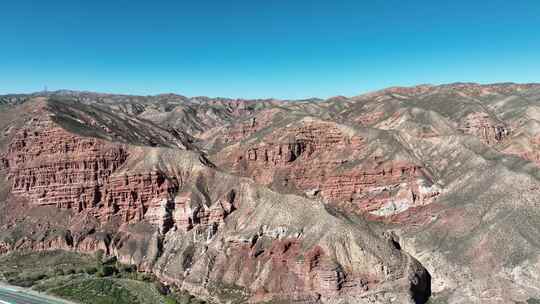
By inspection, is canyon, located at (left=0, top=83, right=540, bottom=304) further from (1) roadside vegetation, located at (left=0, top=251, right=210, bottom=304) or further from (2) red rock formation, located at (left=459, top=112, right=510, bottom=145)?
(2) red rock formation, located at (left=459, top=112, right=510, bottom=145)

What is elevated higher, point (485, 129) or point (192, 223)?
point (485, 129)

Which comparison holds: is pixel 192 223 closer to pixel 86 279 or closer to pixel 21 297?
pixel 86 279

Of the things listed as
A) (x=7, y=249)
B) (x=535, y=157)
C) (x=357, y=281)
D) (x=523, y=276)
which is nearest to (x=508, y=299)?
(x=523, y=276)

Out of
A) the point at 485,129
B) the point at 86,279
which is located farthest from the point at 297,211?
the point at 485,129

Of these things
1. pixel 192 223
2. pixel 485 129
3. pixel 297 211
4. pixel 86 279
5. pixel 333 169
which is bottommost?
pixel 86 279

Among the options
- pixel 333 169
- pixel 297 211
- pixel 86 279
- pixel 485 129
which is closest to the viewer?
pixel 297 211

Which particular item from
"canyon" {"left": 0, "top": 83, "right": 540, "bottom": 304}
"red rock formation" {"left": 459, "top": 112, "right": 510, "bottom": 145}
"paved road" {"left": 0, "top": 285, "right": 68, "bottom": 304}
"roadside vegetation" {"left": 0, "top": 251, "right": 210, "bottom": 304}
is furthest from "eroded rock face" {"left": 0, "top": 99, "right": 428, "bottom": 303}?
"red rock formation" {"left": 459, "top": 112, "right": 510, "bottom": 145}
